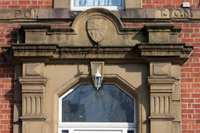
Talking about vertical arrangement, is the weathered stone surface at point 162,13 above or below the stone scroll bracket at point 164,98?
above

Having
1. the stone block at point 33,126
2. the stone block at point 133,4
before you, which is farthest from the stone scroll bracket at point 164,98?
the stone block at point 33,126

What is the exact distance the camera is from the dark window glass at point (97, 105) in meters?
7.79

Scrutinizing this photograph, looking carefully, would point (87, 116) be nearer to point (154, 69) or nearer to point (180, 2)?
point (154, 69)

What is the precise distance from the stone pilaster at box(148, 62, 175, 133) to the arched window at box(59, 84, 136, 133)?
0.52 metres

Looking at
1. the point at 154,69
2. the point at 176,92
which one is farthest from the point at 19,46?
the point at 176,92

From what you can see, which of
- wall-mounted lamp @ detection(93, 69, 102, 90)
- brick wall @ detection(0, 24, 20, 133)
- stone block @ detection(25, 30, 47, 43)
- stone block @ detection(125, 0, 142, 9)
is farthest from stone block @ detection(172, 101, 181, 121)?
brick wall @ detection(0, 24, 20, 133)

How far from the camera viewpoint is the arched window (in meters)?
7.73

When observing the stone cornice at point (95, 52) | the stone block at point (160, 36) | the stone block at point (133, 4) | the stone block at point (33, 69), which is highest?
the stone block at point (133, 4)

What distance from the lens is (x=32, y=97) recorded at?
7457mm

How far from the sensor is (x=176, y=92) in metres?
7.55

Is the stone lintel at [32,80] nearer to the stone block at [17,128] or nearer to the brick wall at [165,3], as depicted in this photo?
the stone block at [17,128]

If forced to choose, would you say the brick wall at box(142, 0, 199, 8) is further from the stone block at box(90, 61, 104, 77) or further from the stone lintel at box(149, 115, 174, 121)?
the stone lintel at box(149, 115, 174, 121)

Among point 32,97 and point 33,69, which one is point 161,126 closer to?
point 32,97

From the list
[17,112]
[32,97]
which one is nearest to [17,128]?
[17,112]
